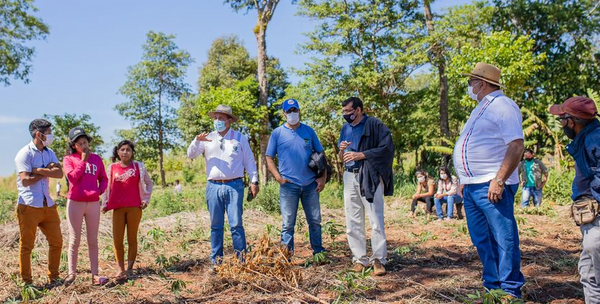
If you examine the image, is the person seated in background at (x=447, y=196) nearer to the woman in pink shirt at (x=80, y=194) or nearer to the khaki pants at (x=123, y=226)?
the khaki pants at (x=123, y=226)

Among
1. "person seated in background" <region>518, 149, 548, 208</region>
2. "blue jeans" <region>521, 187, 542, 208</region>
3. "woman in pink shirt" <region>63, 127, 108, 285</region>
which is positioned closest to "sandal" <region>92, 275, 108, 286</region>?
"woman in pink shirt" <region>63, 127, 108, 285</region>

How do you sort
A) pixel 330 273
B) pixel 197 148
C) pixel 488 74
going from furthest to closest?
1. pixel 197 148
2. pixel 330 273
3. pixel 488 74

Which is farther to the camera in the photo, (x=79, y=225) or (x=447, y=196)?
(x=447, y=196)

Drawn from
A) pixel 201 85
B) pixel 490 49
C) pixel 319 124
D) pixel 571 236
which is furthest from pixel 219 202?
pixel 201 85

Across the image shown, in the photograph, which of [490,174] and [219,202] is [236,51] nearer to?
[219,202]

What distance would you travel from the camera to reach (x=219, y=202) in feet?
17.6

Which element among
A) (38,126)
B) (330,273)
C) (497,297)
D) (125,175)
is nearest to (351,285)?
(330,273)

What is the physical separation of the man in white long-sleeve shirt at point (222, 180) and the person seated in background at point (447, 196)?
204 inches

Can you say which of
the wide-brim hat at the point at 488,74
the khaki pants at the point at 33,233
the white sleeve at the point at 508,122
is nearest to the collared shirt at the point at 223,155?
the khaki pants at the point at 33,233

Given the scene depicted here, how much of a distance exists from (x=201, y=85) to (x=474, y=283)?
27.1 metres

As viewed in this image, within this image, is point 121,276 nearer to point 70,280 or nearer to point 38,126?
point 70,280

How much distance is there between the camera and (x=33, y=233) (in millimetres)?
5113

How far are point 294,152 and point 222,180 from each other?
0.89 meters

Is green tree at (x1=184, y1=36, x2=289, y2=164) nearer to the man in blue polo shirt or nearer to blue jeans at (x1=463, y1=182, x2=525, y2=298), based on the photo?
the man in blue polo shirt
